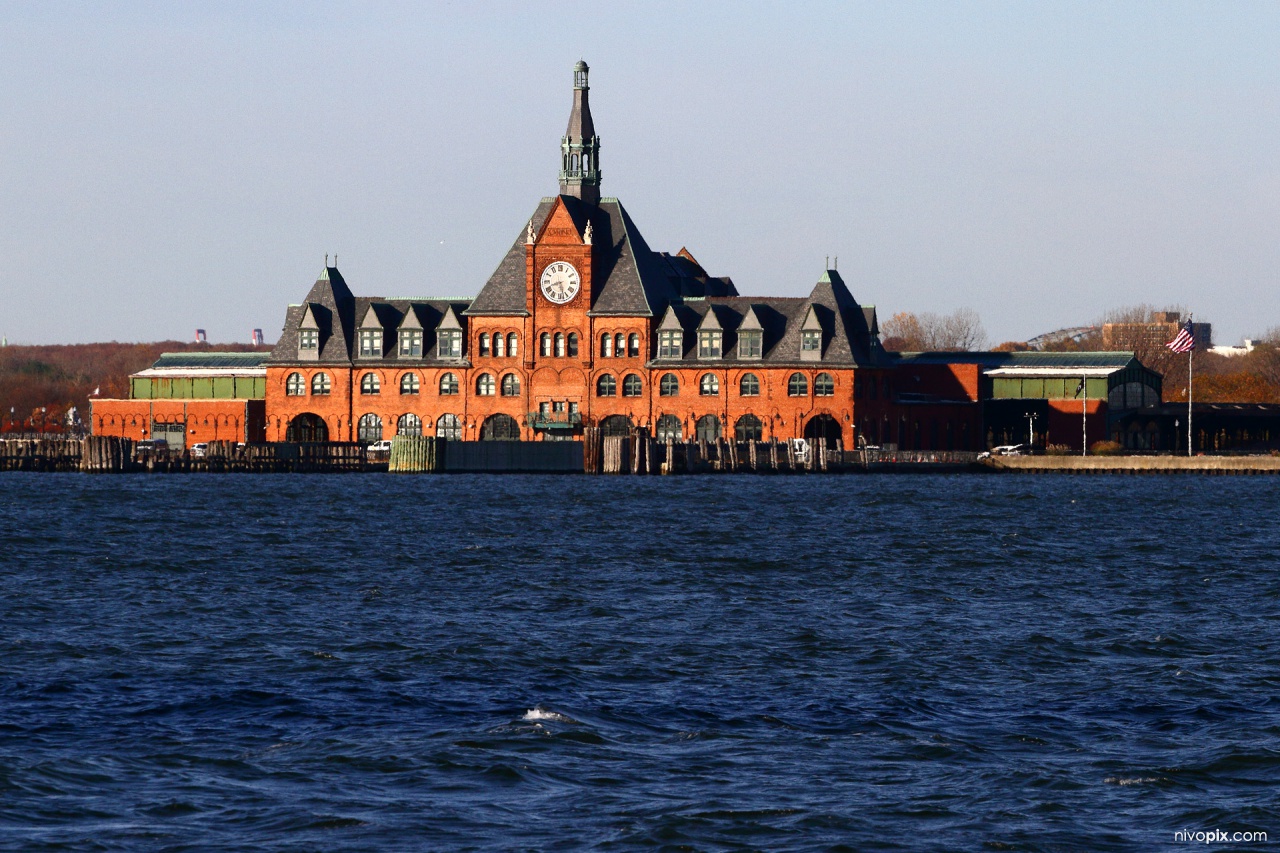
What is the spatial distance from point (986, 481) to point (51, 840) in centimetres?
9907

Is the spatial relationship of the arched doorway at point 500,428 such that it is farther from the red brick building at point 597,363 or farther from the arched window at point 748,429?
the arched window at point 748,429

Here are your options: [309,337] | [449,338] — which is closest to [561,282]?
[449,338]

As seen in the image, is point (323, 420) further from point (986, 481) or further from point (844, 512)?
point (844, 512)

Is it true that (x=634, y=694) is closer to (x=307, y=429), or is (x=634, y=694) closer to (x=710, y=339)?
(x=710, y=339)

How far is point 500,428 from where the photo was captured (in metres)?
127

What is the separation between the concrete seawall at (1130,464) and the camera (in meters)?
119

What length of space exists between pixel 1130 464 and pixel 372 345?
52.9 m

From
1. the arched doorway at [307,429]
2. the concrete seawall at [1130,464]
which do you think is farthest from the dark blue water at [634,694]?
the arched doorway at [307,429]

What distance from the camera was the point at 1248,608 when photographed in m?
41.3

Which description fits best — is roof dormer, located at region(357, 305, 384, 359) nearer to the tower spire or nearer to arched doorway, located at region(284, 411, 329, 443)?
arched doorway, located at region(284, 411, 329, 443)

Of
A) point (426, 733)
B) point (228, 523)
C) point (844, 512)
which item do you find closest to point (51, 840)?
point (426, 733)

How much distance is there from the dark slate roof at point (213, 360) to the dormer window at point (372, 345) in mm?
12966

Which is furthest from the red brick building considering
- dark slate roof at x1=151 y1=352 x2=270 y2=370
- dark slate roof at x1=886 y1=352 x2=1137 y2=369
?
dark slate roof at x1=151 y1=352 x2=270 y2=370

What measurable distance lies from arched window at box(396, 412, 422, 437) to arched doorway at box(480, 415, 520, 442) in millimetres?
4632
